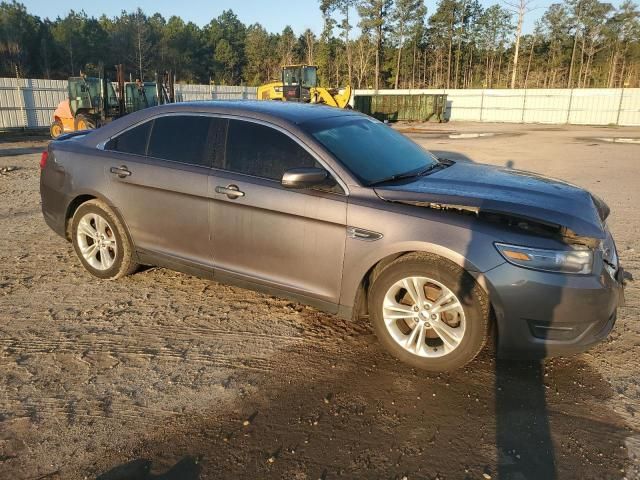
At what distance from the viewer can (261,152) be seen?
385 centimetres

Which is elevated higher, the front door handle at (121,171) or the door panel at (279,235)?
the front door handle at (121,171)

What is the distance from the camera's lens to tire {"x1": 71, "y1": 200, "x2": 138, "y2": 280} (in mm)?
4543

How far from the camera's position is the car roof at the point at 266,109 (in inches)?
156

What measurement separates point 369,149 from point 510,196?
3.81ft

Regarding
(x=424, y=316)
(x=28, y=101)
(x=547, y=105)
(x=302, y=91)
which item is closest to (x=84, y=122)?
(x=302, y=91)

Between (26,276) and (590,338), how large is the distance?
16.0 feet

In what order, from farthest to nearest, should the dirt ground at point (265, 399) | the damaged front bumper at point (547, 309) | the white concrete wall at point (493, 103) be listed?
the white concrete wall at point (493, 103), the damaged front bumper at point (547, 309), the dirt ground at point (265, 399)

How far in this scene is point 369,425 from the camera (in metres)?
2.79

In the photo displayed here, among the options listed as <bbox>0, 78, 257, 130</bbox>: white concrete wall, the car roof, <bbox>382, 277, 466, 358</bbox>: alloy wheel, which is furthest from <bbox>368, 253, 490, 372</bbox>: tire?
<bbox>0, 78, 257, 130</bbox>: white concrete wall

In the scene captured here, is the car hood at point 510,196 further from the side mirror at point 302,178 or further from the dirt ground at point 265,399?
the dirt ground at point 265,399

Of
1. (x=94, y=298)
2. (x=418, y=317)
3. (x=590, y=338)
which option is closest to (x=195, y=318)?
(x=94, y=298)

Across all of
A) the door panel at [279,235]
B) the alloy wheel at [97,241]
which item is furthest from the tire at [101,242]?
the door panel at [279,235]

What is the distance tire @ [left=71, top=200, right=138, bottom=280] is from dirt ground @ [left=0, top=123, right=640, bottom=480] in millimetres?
246

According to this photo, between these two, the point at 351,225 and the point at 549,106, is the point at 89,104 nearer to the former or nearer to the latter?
the point at 351,225
